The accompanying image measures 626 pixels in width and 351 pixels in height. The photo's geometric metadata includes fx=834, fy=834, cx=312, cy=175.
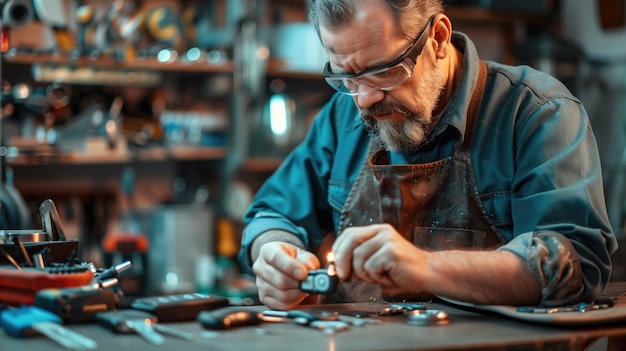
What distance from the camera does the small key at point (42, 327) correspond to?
117cm

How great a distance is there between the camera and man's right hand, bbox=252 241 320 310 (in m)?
1.54

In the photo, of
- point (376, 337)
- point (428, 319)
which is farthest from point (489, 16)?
point (376, 337)

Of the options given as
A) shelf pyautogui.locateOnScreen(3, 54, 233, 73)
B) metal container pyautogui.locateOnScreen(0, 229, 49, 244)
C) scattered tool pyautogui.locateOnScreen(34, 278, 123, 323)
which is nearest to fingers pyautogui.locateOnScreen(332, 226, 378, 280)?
scattered tool pyautogui.locateOnScreen(34, 278, 123, 323)

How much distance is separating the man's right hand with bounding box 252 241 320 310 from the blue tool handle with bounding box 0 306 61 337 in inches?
16.6

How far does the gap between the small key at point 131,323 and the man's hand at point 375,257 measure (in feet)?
1.08

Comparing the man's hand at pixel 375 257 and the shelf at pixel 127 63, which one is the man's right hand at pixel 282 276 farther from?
the shelf at pixel 127 63

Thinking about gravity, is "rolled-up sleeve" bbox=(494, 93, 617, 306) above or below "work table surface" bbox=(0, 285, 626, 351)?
above

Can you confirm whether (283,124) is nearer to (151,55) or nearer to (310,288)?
(151,55)

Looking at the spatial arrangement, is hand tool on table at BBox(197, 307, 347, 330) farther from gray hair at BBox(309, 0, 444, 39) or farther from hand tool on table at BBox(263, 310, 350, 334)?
gray hair at BBox(309, 0, 444, 39)

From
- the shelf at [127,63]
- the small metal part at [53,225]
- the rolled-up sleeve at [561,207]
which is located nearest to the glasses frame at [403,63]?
the rolled-up sleeve at [561,207]

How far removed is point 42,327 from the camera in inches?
48.5

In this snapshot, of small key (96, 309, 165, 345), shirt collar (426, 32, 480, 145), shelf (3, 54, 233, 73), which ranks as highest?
shelf (3, 54, 233, 73)

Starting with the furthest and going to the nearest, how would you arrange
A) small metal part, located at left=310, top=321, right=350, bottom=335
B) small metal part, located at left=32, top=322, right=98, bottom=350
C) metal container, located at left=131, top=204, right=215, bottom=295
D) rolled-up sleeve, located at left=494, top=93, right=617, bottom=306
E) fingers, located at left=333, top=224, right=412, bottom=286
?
metal container, located at left=131, top=204, right=215, bottom=295, rolled-up sleeve, located at left=494, top=93, right=617, bottom=306, fingers, located at left=333, top=224, right=412, bottom=286, small metal part, located at left=310, top=321, right=350, bottom=335, small metal part, located at left=32, top=322, right=98, bottom=350

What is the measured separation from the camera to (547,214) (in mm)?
1615
